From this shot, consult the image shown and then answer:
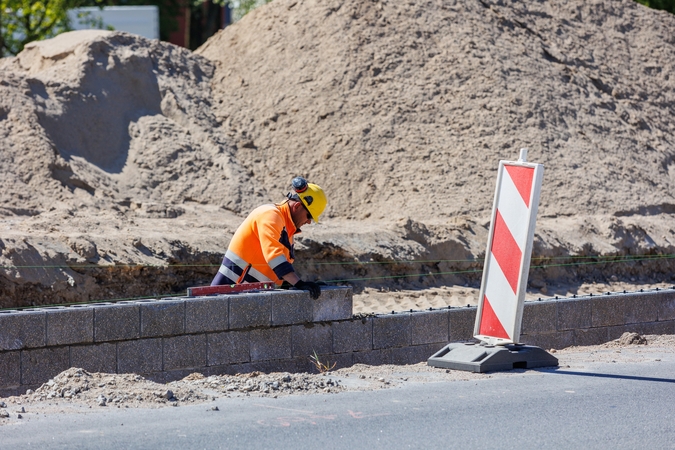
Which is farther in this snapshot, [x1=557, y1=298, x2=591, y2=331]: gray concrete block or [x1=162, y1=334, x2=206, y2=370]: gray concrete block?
[x1=557, y1=298, x2=591, y2=331]: gray concrete block

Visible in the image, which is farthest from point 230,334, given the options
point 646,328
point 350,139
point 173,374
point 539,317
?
point 350,139

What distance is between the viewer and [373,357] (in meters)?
7.78

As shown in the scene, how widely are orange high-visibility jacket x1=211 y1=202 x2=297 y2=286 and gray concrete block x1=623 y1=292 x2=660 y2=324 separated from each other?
3.75 metres

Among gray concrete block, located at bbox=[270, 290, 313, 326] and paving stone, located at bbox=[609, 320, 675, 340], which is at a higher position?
gray concrete block, located at bbox=[270, 290, 313, 326]

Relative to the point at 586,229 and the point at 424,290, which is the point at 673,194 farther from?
the point at 424,290

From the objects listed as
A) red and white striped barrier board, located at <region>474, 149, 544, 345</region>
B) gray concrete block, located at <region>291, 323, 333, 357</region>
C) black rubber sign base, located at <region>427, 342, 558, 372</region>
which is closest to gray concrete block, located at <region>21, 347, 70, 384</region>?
gray concrete block, located at <region>291, 323, 333, 357</region>

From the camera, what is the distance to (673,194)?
1656 cm

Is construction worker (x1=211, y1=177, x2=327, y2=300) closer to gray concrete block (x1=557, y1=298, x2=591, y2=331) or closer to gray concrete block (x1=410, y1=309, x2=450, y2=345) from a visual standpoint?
gray concrete block (x1=410, y1=309, x2=450, y2=345)

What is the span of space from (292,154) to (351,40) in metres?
3.12

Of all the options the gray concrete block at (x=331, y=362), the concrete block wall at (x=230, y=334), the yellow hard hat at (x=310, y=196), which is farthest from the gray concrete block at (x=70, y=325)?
the yellow hard hat at (x=310, y=196)

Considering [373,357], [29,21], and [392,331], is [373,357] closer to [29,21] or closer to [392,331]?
[392,331]

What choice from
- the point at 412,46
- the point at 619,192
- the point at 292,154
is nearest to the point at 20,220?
the point at 292,154

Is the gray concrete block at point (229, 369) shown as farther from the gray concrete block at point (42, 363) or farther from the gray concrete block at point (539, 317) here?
the gray concrete block at point (539, 317)

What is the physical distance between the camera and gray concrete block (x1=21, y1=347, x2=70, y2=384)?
20.5ft
